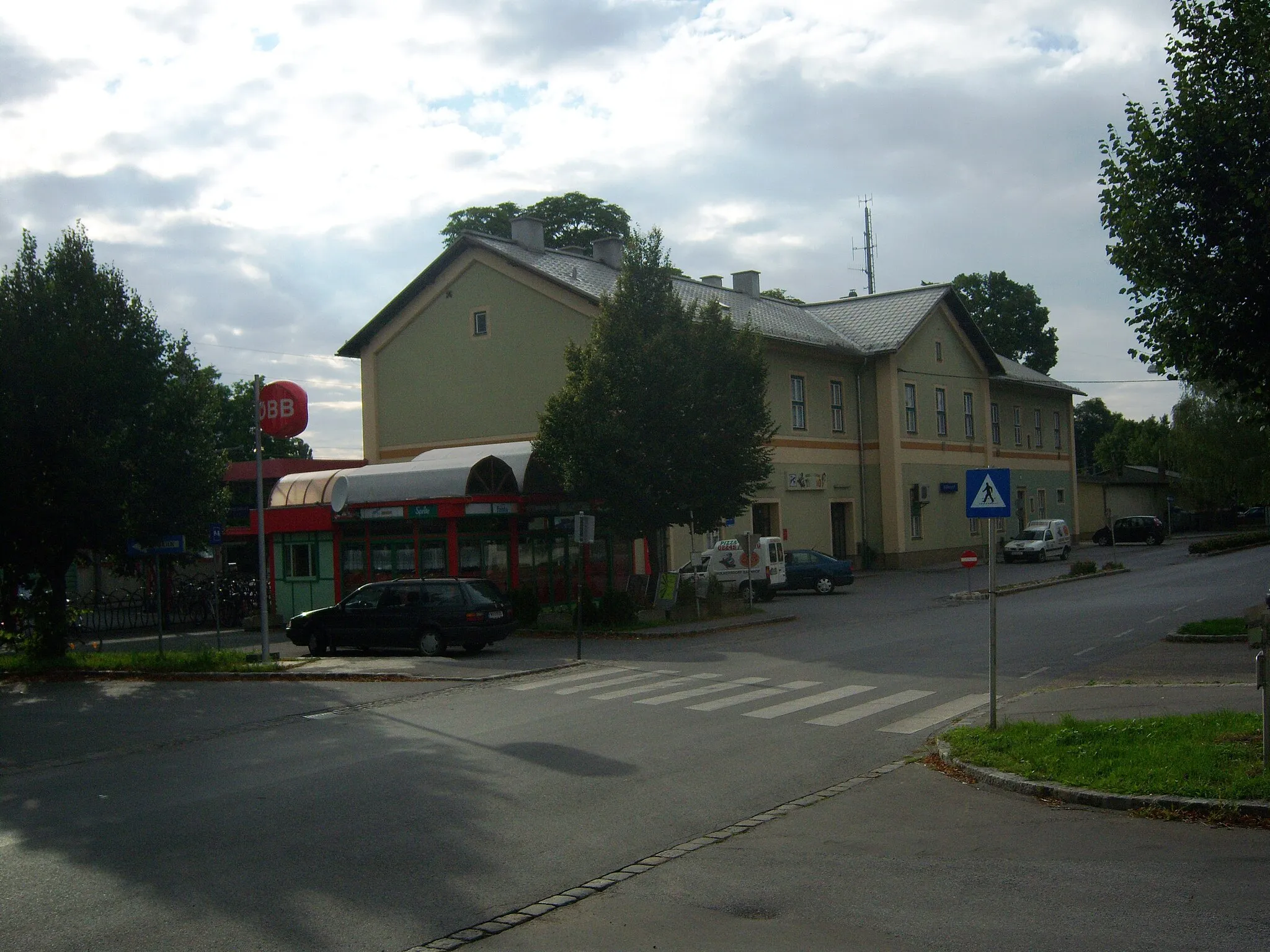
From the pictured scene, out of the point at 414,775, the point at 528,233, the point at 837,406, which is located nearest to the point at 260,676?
the point at 414,775

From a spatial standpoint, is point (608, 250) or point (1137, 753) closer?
point (1137, 753)

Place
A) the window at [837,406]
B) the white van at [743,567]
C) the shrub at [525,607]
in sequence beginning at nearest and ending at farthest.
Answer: the shrub at [525,607] → the white van at [743,567] → the window at [837,406]

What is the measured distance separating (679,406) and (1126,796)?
1993cm

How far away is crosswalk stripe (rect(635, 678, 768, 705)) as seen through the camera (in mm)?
15639

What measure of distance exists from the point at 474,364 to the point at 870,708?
92.0 feet

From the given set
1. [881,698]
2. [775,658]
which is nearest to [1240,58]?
[881,698]

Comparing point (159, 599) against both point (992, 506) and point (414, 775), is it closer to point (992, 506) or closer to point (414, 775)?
point (414, 775)

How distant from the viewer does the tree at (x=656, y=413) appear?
2805 cm

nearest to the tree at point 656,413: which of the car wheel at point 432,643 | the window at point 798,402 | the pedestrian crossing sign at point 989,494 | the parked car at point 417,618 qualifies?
the parked car at point 417,618

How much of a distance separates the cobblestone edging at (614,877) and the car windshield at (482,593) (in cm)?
1354

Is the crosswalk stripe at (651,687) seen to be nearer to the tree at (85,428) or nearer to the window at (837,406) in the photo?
the tree at (85,428)

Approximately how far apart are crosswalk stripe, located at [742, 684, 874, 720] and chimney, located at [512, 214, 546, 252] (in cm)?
2800

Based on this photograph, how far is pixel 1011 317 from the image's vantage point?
268 ft

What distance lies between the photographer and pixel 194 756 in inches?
498
